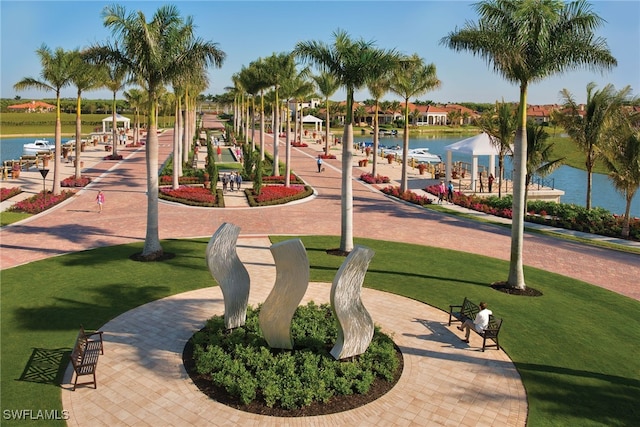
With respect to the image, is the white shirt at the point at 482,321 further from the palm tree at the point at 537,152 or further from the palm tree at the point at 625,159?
the palm tree at the point at 537,152

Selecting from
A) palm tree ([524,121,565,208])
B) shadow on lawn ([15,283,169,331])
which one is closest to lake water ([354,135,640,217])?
palm tree ([524,121,565,208])

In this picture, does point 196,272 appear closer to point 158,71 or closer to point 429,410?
point 158,71

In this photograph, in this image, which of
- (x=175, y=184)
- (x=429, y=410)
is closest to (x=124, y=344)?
(x=429, y=410)

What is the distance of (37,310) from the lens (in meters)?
13.1

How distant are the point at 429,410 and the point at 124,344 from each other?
274 inches

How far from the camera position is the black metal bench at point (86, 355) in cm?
952

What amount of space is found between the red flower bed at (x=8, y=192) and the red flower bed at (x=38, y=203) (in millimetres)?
1471

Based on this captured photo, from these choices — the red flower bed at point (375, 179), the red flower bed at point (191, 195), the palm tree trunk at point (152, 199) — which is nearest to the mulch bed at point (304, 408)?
the palm tree trunk at point (152, 199)

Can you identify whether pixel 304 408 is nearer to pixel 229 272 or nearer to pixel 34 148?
pixel 229 272

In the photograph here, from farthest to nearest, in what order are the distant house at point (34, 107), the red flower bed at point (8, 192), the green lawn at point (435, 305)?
the distant house at point (34, 107)
the red flower bed at point (8, 192)
the green lawn at point (435, 305)

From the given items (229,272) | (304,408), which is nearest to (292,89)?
(229,272)

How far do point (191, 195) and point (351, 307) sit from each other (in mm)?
21224

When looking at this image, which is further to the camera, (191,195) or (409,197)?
(409,197)

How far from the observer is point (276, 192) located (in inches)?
1216
